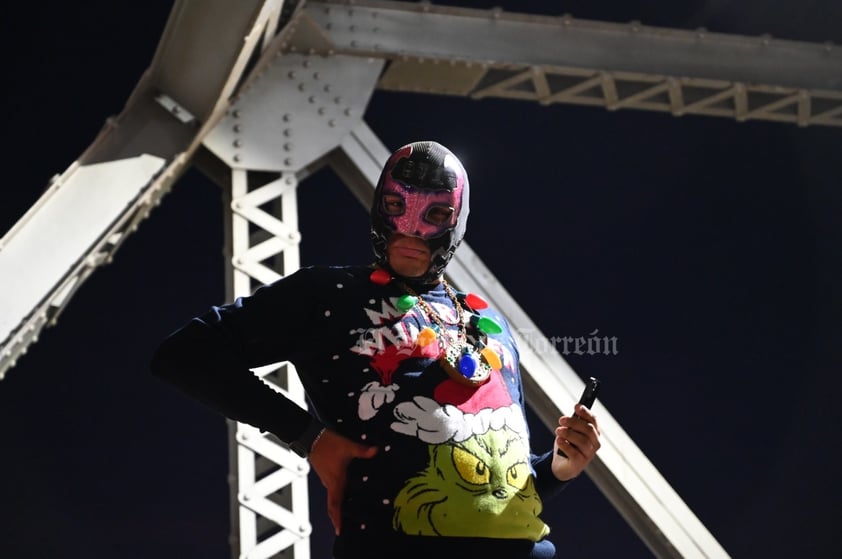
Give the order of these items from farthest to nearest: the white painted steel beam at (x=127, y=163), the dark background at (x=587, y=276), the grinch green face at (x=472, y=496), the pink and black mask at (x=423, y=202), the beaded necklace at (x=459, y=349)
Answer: the dark background at (x=587, y=276) → the white painted steel beam at (x=127, y=163) → the pink and black mask at (x=423, y=202) → the beaded necklace at (x=459, y=349) → the grinch green face at (x=472, y=496)

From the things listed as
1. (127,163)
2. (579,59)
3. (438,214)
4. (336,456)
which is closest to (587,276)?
(579,59)

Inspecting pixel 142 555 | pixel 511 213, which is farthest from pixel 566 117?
pixel 142 555

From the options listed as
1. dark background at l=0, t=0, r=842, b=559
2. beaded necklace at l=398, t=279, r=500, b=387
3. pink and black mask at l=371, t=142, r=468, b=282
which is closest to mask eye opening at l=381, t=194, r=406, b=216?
pink and black mask at l=371, t=142, r=468, b=282

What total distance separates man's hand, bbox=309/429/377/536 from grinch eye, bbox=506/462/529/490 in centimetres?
23

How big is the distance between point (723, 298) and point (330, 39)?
2793 millimetres

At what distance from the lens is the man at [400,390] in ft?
5.51

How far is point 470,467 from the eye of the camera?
171cm

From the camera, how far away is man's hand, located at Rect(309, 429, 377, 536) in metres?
1.71

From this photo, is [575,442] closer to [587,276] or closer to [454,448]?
[454,448]

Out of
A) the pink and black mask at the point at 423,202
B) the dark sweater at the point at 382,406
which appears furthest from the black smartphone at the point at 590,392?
the pink and black mask at the point at 423,202

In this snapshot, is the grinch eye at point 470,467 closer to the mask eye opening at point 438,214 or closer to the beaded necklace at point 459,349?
the beaded necklace at point 459,349

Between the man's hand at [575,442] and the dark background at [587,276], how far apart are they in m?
2.93

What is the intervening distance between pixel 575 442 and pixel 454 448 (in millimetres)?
256

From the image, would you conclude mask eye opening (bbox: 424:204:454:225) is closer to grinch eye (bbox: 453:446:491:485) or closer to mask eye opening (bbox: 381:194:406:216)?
mask eye opening (bbox: 381:194:406:216)
